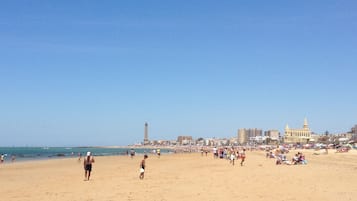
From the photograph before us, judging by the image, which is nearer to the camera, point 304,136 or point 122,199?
point 122,199

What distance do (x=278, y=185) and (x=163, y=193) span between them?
16.5ft

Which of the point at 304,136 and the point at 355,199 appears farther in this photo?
the point at 304,136

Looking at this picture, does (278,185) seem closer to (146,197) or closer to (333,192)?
(333,192)

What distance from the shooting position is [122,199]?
43.2 ft

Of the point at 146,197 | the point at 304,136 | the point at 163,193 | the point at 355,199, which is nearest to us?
the point at 355,199

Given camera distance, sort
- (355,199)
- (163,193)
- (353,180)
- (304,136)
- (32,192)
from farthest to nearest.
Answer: (304,136), (353,180), (32,192), (163,193), (355,199)

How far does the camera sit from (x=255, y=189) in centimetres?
1502

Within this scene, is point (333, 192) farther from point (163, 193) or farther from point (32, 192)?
point (32, 192)

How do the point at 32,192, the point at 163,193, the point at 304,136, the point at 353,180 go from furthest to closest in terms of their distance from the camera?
1. the point at 304,136
2. the point at 353,180
3. the point at 32,192
4. the point at 163,193

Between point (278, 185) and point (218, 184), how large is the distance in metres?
2.55

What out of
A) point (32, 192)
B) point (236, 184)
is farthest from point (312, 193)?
point (32, 192)

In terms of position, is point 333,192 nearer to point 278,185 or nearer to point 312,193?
point 312,193

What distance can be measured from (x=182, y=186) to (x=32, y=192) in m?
6.28

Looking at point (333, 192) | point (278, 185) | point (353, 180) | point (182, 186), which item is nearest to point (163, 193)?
point (182, 186)
